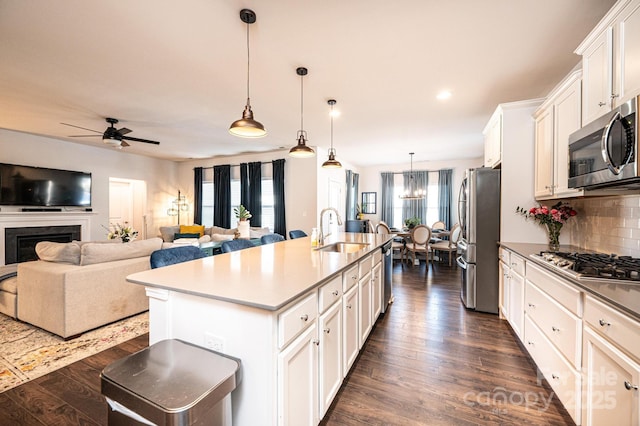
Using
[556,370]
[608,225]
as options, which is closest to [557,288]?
[556,370]

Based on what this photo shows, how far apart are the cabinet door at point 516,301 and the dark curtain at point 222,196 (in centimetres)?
641

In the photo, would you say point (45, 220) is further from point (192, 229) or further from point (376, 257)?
point (376, 257)

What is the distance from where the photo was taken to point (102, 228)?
6.28 m

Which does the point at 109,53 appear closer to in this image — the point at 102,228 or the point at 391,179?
the point at 102,228

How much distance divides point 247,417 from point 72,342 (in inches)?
101

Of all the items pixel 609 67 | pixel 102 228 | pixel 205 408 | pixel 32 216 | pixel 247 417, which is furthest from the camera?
pixel 102 228

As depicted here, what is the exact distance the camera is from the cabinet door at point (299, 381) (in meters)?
1.16

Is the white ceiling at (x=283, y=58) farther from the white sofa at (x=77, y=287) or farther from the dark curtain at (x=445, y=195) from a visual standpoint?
the dark curtain at (x=445, y=195)

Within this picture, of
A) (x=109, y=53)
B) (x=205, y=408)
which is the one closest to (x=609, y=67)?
(x=205, y=408)

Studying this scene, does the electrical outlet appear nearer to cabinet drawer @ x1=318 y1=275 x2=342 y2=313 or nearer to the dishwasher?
cabinet drawer @ x1=318 y1=275 x2=342 y2=313

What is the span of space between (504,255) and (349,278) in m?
2.17

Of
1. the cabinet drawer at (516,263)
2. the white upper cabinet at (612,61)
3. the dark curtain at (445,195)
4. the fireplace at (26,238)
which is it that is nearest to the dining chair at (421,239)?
the dark curtain at (445,195)

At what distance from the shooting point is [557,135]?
2.44m

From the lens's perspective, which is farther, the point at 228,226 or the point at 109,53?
the point at 228,226
